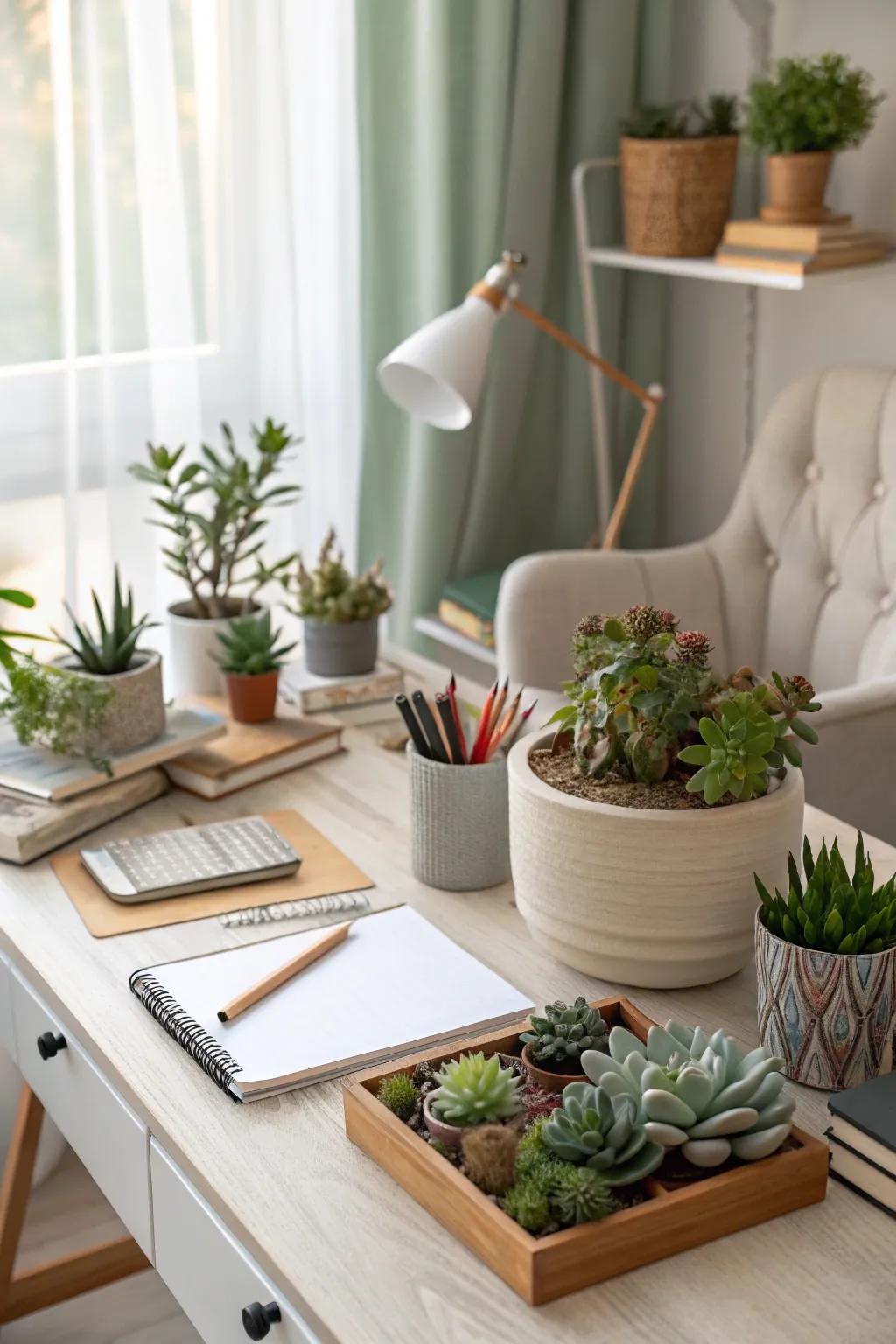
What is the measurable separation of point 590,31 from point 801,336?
603 mm

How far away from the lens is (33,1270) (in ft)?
5.65

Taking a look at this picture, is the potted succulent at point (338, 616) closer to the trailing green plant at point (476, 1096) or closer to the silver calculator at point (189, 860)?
the silver calculator at point (189, 860)

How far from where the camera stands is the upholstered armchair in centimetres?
208

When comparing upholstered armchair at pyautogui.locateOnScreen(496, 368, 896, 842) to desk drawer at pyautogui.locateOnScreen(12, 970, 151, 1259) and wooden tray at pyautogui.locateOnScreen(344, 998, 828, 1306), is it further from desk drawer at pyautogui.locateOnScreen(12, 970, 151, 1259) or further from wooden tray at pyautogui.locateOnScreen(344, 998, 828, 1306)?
wooden tray at pyautogui.locateOnScreen(344, 998, 828, 1306)

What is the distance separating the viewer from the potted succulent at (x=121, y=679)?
1516 millimetres

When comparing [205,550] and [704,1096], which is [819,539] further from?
[704,1096]

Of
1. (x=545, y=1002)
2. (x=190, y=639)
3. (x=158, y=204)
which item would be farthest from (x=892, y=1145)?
(x=158, y=204)

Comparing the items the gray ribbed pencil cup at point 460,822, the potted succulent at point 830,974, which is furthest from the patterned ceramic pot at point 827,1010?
the gray ribbed pencil cup at point 460,822

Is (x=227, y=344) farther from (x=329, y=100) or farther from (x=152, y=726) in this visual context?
(x=152, y=726)

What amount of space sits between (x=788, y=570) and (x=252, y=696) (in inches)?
35.6

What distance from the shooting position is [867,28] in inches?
88.0

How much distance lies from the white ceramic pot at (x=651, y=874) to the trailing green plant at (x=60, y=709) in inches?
20.9

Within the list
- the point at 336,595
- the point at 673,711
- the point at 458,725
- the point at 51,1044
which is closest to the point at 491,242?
the point at 336,595

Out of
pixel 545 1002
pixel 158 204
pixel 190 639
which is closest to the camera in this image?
pixel 545 1002
